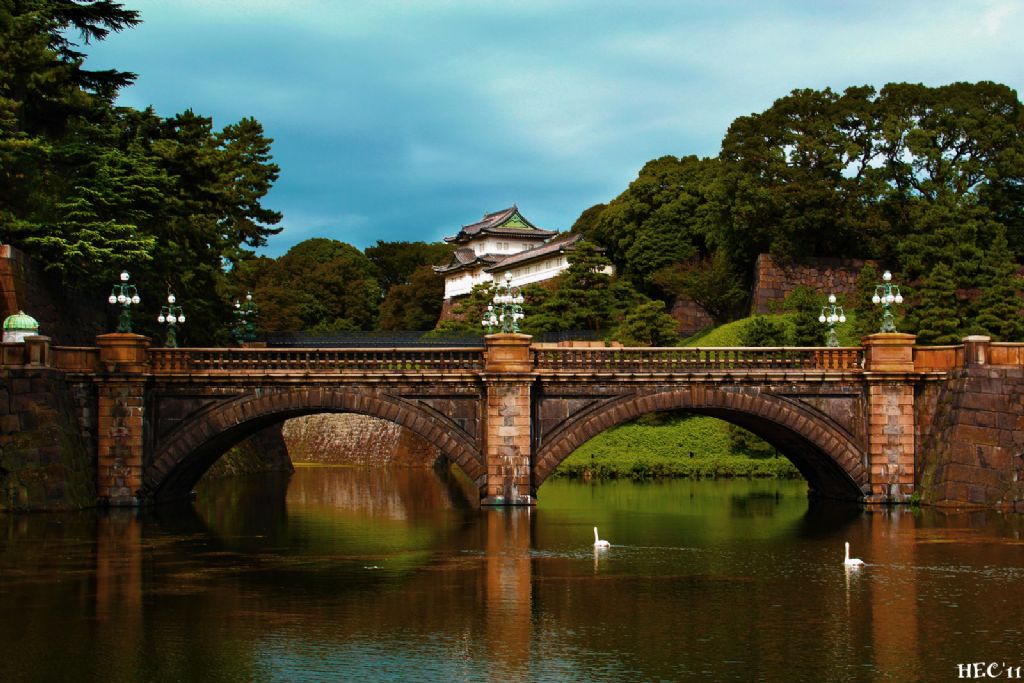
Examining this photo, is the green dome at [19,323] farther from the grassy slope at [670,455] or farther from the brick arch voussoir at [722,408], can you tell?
the grassy slope at [670,455]

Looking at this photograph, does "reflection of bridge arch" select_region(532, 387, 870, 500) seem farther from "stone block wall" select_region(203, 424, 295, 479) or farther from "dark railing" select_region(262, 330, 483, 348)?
"dark railing" select_region(262, 330, 483, 348)

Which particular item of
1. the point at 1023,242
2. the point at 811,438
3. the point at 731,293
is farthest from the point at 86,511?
the point at 1023,242

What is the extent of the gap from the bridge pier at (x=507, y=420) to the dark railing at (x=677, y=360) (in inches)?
41.4

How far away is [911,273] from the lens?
70.0 m

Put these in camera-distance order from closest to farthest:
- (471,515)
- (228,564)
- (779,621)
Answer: (779,621), (228,564), (471,515)

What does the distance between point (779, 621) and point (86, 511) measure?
85.3 feet

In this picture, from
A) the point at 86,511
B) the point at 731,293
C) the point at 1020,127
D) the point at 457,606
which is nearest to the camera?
the point at 457,606

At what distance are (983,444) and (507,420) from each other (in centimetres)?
1627

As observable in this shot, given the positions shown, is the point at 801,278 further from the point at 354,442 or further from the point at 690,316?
the point at 354,442

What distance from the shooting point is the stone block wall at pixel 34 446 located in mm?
38031

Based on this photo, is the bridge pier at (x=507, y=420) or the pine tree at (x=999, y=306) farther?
the pine tree at (x=999, y=306)

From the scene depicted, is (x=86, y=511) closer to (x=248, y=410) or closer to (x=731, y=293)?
(x=248, y=410)

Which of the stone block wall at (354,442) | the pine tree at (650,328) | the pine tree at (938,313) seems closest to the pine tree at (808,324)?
the pine tree at (938,313)

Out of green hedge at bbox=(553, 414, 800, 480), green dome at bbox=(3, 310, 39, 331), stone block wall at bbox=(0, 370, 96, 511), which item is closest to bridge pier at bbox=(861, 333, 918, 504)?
green hedge at bbox=(553, 414, 800, 480)
